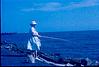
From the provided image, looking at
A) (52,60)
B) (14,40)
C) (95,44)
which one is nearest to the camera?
(52,60)

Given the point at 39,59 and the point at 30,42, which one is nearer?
the point at 30,42

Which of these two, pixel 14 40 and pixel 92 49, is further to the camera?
pixel 92 49

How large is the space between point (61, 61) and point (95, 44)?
4604 mm

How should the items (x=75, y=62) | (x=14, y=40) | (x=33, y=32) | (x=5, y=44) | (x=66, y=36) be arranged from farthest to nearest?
(x=14, y=40)
(x=5, y=44)
(x=66, y=36)
(x=75, y=62)
(x=33, y=32)

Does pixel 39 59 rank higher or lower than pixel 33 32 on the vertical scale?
lower

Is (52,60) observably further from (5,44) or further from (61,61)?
(5,44)

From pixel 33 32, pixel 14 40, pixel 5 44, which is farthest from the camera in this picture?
pixel 14 40

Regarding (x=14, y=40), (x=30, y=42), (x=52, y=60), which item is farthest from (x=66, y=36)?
(x=14, y=40)

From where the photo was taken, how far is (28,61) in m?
7.43

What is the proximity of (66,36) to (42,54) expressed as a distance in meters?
0.77

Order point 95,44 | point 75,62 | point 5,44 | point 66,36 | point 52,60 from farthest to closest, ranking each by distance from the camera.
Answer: point 95,44 → point 5,44 → point 66,36 → point 52,60 → point 75,62

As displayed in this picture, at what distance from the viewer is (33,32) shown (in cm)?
608

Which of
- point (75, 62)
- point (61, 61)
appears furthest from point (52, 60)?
point (75, 62)

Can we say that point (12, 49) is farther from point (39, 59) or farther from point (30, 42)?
point (30, 42)
